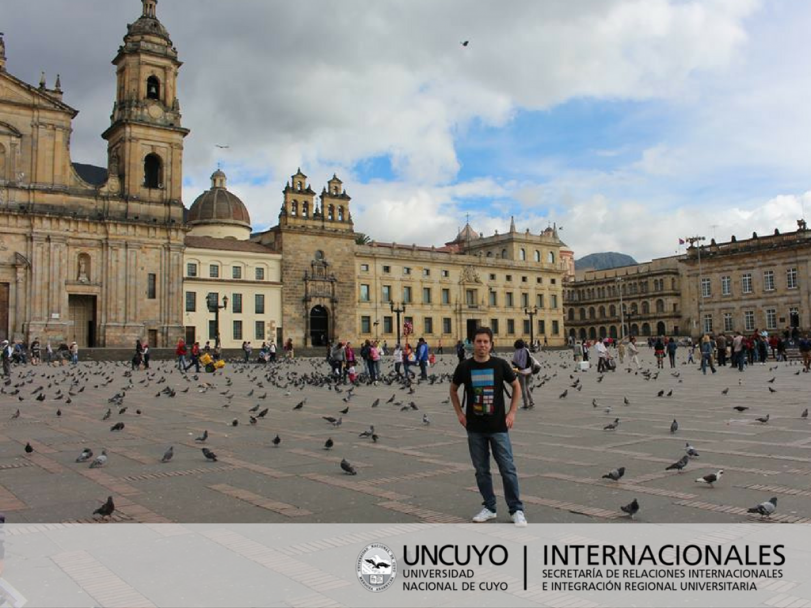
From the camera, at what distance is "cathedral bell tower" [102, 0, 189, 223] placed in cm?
5072

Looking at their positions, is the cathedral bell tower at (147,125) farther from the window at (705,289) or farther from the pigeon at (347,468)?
the window at (705,289)

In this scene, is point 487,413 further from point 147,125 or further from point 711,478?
point 147,125

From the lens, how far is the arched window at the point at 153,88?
52.3 m

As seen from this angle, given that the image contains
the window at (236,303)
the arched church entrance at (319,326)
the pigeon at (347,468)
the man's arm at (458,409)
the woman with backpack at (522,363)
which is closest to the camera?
the man's arm at (458,409)

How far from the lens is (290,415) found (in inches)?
529

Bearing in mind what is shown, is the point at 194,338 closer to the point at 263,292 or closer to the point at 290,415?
the point at 263,292

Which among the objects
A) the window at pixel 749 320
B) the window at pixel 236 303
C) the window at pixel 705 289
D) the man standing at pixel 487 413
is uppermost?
the window at pixel 705 289

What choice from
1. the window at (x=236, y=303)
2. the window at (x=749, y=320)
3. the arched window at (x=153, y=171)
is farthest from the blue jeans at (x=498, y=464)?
the window at (x=749, y=320)

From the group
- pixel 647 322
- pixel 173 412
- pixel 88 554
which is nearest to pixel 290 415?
pixel 173 412

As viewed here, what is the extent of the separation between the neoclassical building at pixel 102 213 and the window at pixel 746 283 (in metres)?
52.5

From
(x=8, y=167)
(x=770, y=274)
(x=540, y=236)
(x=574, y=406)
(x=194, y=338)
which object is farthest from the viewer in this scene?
(x=540, y=236)

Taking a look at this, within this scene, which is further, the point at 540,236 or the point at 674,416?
the point at 540,236

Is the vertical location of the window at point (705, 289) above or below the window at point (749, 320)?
above

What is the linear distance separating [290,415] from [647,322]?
8797 centimetres
